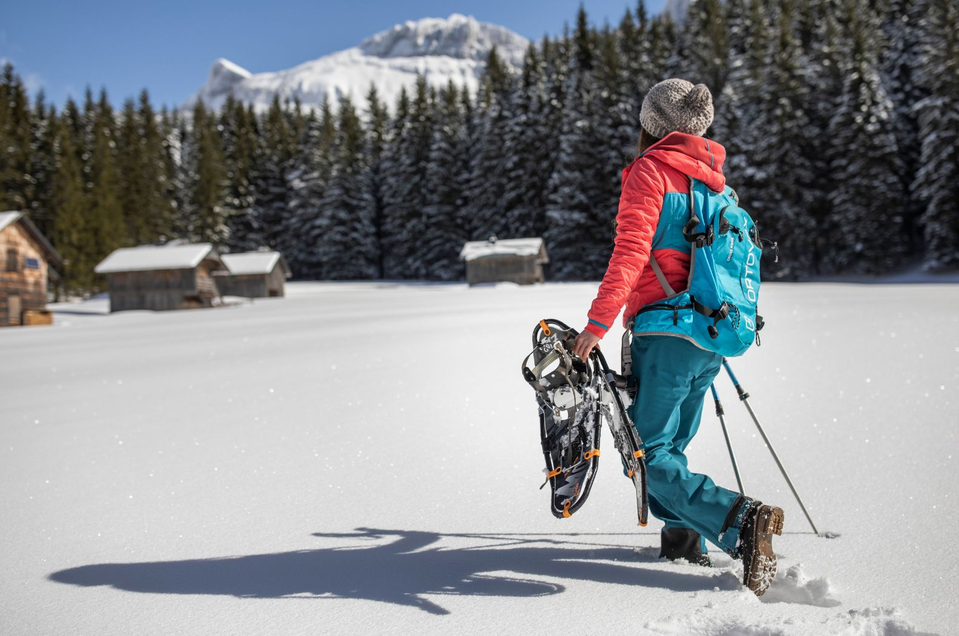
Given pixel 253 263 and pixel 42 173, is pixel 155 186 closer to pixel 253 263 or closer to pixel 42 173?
pixel 42 173

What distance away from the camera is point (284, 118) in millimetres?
64000

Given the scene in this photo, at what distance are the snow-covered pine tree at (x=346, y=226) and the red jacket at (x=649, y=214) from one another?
163ft

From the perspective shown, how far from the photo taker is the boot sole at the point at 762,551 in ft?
6.56

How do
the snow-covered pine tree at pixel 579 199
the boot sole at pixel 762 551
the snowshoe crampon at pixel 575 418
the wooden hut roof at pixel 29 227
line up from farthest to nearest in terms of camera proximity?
1. the snow-covered pine tree at pixel 579 199
2. the wooden hut roof at pixel 29 227
3. the snowshoe crampon at pixel 575 418
4. the boot sole at pixel 762 551

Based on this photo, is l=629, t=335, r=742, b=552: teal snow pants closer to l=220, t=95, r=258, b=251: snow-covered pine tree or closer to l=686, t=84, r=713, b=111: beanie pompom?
l=686, t=84, r=713, b=111: beanie pompom

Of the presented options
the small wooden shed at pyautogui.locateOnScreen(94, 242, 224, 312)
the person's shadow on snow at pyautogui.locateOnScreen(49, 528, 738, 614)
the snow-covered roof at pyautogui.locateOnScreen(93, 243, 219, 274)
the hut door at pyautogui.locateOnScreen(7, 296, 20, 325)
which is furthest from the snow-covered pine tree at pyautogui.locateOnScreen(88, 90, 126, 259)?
the person's shadow on snow at pyautogui.locateOnScreen(49, 528, 738, 614)

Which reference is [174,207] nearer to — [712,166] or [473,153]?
[473,153]

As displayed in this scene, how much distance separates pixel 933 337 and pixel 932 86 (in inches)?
1280

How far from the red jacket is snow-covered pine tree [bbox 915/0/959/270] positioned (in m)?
34.4

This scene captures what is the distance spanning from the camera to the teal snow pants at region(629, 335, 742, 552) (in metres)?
2.11

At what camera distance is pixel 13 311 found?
22.8 metres

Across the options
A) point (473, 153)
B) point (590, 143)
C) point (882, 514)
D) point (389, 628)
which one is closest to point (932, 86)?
point (590, 143)

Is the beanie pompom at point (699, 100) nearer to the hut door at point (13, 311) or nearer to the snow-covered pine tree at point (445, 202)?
the hut door at point (13, 311)

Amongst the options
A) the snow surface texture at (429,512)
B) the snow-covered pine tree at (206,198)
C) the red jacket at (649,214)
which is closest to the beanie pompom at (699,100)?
the red jacket at (649,214)
